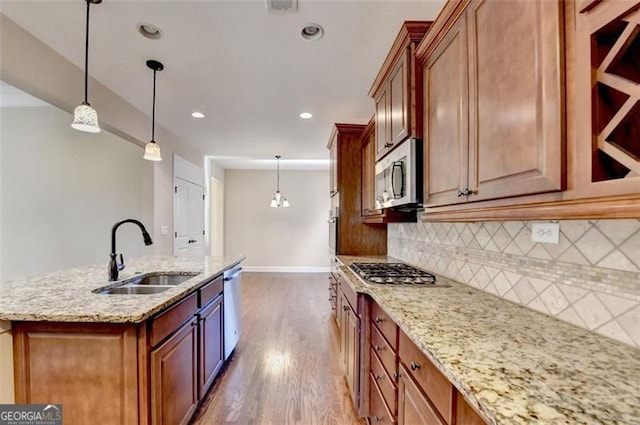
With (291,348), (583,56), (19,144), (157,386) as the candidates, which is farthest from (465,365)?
(19,144)

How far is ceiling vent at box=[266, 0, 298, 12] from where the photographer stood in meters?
1.71

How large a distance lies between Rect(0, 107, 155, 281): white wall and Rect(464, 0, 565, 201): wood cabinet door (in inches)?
154

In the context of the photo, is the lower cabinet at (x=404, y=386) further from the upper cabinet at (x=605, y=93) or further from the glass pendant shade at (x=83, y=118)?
the glass pendant shade at (x=83, y=118)

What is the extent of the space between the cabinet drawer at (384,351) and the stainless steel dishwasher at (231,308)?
1.39 metres

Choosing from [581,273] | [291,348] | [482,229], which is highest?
[482,229]

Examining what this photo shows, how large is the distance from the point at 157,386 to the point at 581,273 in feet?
6.03

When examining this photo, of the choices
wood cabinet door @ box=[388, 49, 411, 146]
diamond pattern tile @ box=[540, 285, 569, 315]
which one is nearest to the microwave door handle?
wood cabinet door @ box=[388, 49, 411, 146]

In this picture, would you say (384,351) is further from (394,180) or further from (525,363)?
(394,180)

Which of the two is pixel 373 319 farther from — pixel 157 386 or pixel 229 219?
pixel 229 219

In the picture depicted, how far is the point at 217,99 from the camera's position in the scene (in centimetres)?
314

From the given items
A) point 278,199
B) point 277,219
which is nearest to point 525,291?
point 278,199

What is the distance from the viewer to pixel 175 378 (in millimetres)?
1625

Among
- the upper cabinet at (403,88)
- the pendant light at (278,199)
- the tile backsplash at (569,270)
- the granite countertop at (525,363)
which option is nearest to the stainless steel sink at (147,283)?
the granite countertop at (525,363)

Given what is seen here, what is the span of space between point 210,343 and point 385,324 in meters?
1.39
